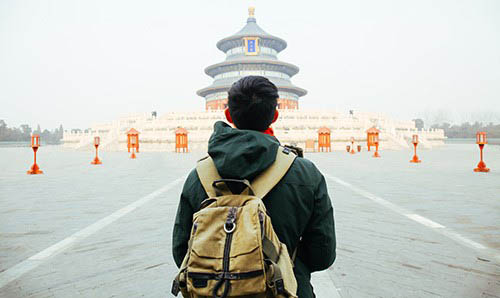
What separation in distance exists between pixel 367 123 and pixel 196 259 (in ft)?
124

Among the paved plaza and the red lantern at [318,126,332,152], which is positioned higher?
the red lantern at [318,126,332,152]

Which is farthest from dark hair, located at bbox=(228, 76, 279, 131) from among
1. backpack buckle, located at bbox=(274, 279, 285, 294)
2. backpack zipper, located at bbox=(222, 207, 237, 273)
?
backpack buckle, located at bbox=(274, 279, 285, 294)

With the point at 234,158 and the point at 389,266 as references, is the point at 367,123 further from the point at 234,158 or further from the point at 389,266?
the point at 234,158

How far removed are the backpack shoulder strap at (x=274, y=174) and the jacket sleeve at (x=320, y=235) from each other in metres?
0.21

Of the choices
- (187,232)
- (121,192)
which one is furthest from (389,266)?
(121,192)

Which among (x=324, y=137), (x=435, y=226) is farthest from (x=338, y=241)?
(x=324, y=137)

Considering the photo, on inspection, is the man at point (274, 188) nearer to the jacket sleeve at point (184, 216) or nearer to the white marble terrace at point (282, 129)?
the jacket sleeve at point (184, 216)

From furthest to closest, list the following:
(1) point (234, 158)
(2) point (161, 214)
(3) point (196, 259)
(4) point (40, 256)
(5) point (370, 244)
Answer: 1. (2) point (161, 214)
2. (5) point (370, 244)
3. (4) point (40, 256)
4. (1) point (234, 158)
5. (3) point (196, 259)

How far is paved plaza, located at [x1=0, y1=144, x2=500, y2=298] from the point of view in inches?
140

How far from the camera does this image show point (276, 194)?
1812 mm

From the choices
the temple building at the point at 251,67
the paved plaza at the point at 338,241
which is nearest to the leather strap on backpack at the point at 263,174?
the paved plaza at the point at 338,241

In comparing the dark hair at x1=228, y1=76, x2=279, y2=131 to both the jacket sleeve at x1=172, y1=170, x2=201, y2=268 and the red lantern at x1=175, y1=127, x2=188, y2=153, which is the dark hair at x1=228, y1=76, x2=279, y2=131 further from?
the red lantern at x1=175, y1=127, x2=188, y2=153

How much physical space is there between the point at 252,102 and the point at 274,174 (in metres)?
0.38

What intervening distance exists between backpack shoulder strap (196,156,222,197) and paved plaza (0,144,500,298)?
6.59 feet
